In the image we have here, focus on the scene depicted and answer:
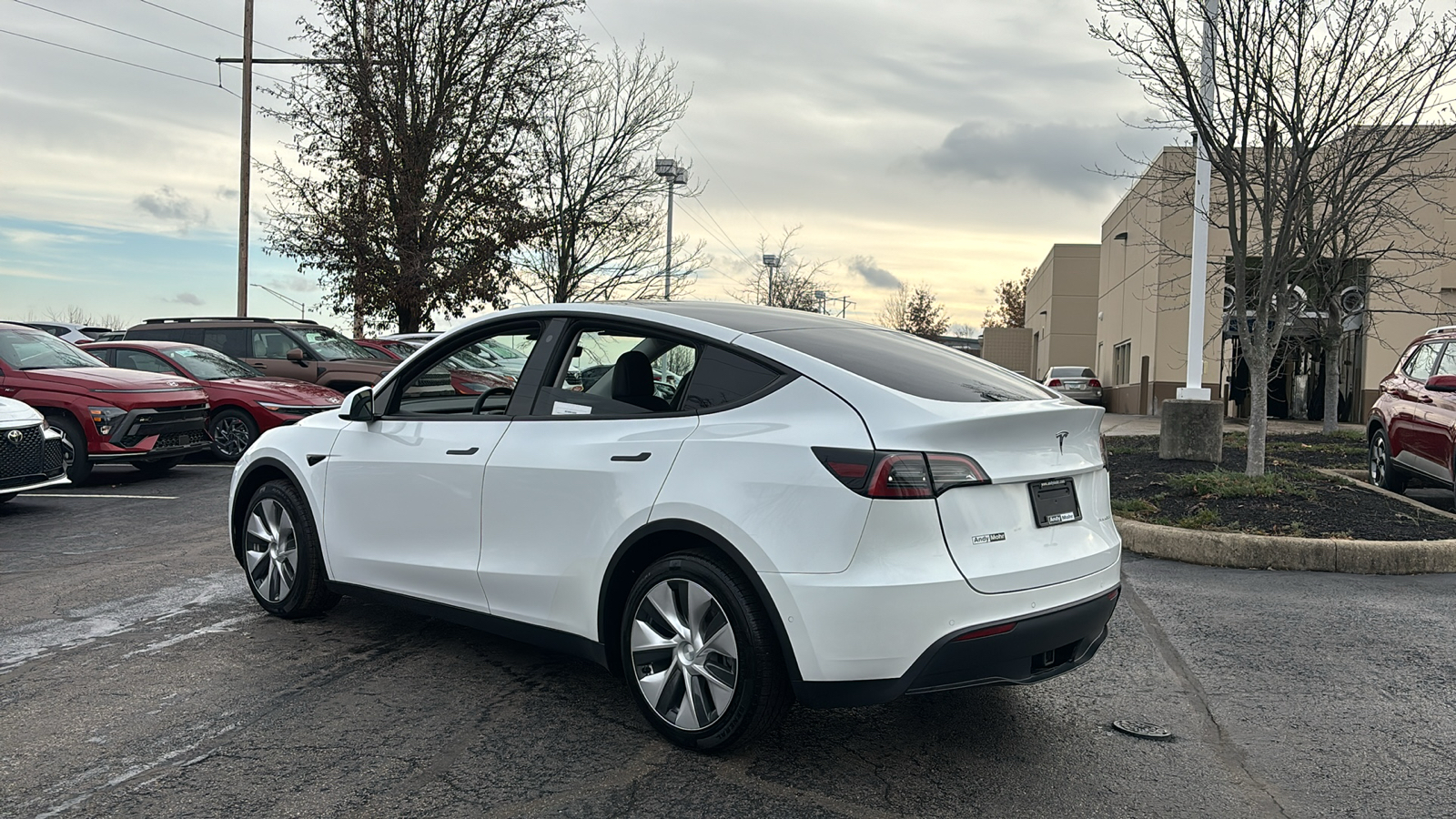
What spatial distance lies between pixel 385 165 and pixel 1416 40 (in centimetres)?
2039

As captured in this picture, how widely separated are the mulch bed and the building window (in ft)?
79.3

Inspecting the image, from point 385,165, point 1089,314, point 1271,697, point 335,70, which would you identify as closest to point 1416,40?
point 1271,697

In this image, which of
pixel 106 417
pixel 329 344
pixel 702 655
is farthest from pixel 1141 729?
pixel 329 344

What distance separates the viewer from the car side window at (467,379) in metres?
4.74

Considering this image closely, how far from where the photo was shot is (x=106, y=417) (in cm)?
1131

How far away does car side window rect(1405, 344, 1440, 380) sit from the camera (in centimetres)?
1090

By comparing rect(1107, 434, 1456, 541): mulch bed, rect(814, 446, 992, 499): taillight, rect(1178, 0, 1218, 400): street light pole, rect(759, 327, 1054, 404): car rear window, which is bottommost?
rect(1107, 434, 1456, 541): mulch bed

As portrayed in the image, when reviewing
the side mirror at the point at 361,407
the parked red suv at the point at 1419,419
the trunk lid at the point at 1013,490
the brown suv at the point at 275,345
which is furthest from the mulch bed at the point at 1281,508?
the brown suv at the point at 275,345

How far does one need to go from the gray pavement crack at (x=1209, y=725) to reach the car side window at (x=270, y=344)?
43.8 feet

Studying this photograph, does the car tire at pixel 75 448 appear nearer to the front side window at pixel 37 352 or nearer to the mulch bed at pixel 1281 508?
the front side window at pixel 37 352

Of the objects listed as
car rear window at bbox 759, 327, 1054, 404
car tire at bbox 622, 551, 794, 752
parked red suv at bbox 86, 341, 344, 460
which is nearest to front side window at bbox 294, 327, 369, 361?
parked red suv at bbox 86, 341, 344, 460

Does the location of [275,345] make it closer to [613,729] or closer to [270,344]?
[270,344]

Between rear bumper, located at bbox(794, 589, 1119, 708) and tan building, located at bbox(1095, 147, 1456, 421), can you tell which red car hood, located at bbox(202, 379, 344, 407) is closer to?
rear bumper, located at bbox(794, 589, 1119, 708)

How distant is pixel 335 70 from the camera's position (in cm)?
2552
